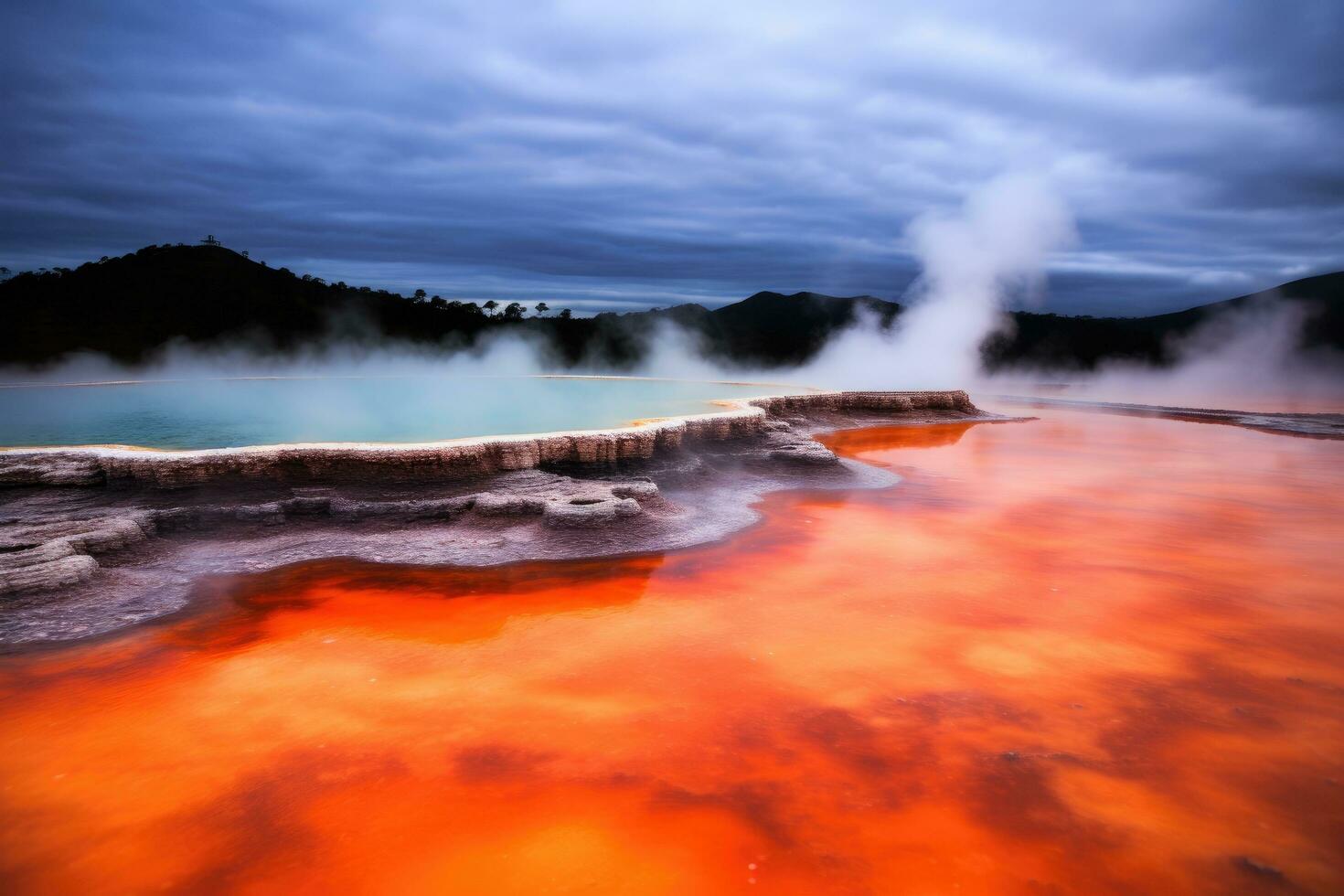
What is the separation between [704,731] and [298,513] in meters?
4.07

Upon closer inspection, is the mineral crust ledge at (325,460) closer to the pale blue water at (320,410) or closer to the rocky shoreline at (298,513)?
the rocky shoreline at (298,513)

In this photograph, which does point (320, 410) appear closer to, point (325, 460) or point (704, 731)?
point (325, 460)

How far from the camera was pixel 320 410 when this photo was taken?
11.5m

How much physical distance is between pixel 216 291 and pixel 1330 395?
47.8 m

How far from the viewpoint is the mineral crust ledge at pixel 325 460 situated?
5.41 metres

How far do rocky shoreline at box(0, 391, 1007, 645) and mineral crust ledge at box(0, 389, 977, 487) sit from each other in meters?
0.01

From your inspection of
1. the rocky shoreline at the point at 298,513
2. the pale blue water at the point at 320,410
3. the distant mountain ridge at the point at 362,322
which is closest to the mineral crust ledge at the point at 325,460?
the rocky shoreline at the point at 298,513

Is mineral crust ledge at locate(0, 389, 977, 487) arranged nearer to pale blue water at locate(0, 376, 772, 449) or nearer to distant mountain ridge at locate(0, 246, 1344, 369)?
pale blue water at locate(0, 376, 772, 449)

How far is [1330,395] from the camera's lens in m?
23.5

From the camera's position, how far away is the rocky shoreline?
416 centimetres

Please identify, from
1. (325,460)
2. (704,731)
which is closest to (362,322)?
(325,460)

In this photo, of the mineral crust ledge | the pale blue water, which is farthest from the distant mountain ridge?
the mineral crust ledge

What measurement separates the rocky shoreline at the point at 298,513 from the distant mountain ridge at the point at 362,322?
22.3 meters

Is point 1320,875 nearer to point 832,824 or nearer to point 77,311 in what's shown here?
point 832,824
